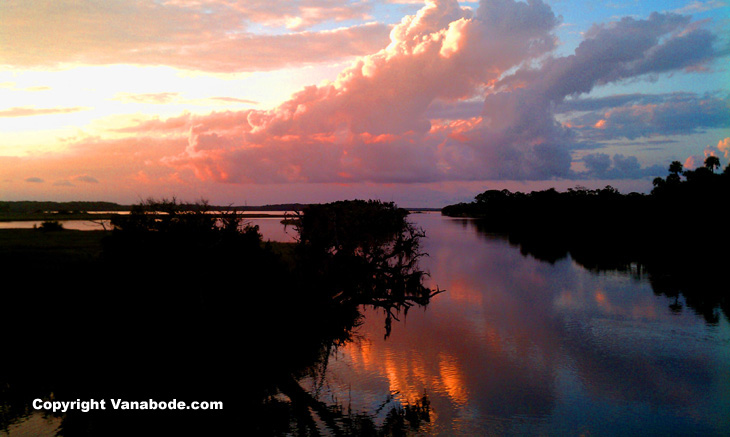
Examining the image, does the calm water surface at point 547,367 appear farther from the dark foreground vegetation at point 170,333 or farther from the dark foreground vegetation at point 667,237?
the dark foreground vegetation at point 667,237

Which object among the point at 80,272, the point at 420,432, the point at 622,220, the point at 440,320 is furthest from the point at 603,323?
the point at 622,220

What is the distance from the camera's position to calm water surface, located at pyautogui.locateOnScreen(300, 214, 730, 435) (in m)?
18.7

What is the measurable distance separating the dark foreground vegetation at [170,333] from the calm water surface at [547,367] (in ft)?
9.67

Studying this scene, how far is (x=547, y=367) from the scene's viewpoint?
80.9ft

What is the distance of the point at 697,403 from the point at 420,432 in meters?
12.3

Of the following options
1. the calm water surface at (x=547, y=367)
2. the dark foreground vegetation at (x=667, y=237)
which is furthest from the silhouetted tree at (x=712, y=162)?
the calm water surface at (x=547, y=367)

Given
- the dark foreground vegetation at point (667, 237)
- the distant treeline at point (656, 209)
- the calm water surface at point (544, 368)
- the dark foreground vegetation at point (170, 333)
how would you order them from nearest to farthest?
the dark foreground vegetation at point (170, 333), the calm water surface at point (544, 368), the dark foreground vegetation at point (667, 237), the distant treeline at point (656, 209)

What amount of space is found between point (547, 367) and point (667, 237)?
88185 millimetres

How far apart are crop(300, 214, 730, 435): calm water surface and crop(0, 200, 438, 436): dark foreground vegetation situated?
2947 mm

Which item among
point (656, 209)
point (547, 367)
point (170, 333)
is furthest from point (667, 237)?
point (170, 333)

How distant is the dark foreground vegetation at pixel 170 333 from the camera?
13.8 metres

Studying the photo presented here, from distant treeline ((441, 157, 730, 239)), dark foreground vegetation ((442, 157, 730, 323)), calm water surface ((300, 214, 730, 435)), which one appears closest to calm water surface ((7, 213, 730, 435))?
calm water surface ((300, 214, 730, 435))

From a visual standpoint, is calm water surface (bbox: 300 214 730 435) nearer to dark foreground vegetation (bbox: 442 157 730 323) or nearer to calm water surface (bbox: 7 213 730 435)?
calm water surface (bbox: 7 213 730 435)

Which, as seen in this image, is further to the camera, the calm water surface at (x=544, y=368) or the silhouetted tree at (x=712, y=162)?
the silhouetted tree at (x=712, y=162)
